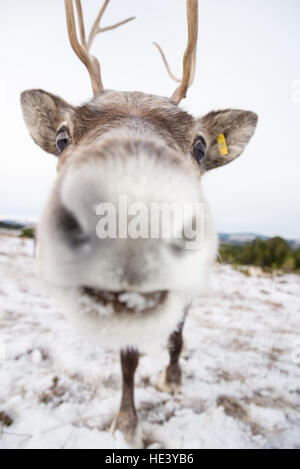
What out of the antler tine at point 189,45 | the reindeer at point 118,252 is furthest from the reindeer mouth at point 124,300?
the antler tine at point 189,45

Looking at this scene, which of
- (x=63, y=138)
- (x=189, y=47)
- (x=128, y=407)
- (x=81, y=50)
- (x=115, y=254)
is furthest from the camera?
(x=81, y=50)

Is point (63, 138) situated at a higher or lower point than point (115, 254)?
higher

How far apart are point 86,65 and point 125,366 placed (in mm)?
3767

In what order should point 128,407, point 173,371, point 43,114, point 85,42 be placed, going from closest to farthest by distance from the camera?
1. point 128,407
2. point 43,114
3. point 173,371
4. point 85,42

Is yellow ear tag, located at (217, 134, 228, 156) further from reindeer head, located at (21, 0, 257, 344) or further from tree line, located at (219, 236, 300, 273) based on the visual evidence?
tree line, located at (219, 236, 300, 273)

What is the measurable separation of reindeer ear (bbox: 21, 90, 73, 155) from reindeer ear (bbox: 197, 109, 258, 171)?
1574 mm

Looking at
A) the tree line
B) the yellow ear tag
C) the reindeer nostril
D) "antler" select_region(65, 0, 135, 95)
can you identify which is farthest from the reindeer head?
the tree line

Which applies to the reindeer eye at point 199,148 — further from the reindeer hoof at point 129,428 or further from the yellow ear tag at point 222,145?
the reindeer hoof at point 129,428

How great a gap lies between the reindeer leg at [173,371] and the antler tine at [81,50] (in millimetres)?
3348

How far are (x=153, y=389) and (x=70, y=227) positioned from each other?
111 inches

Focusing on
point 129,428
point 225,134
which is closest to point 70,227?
point 129,428

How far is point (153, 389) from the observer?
292 cm

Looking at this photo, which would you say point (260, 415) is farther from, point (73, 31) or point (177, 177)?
point (73, 31)

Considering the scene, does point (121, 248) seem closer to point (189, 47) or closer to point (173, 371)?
point (173, 371)
